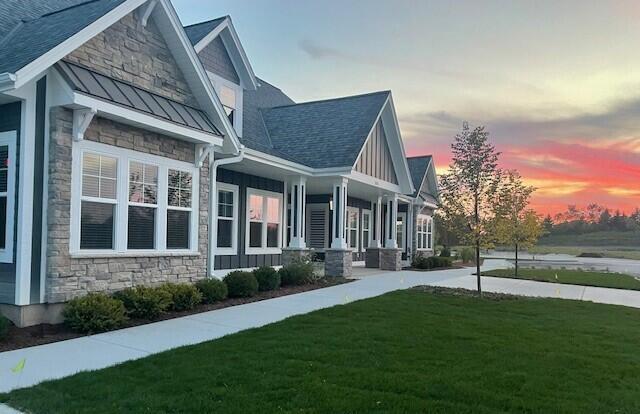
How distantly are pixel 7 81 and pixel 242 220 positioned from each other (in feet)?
29.9

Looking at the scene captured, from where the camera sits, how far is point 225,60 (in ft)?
44.7

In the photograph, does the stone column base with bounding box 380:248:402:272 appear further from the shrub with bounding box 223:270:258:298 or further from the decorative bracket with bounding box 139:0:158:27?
the decorative bracket with bounding box 139:0:158:27

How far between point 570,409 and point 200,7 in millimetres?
19941

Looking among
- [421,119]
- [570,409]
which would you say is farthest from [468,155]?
[421,119]

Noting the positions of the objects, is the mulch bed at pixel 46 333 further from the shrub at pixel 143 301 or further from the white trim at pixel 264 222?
the white trim at pixel 264 222

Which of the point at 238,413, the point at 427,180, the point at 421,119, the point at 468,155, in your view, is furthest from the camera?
the point at 427,180

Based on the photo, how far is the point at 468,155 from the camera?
40.6ft

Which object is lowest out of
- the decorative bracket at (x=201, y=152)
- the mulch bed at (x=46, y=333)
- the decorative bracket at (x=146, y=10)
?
the mulch bed at (x=46, y=333)

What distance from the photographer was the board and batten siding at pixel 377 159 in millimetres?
17375

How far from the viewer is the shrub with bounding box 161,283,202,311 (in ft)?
30.2

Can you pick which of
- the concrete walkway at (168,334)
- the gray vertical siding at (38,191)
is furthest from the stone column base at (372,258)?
the gray vertical siding at (38,191)

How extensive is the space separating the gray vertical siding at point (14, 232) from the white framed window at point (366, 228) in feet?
57.1

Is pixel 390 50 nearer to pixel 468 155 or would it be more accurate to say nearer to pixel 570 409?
pixel 468 155

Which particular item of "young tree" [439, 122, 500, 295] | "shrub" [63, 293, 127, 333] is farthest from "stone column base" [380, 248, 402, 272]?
"shrub" [63, 293, 127, 333]
